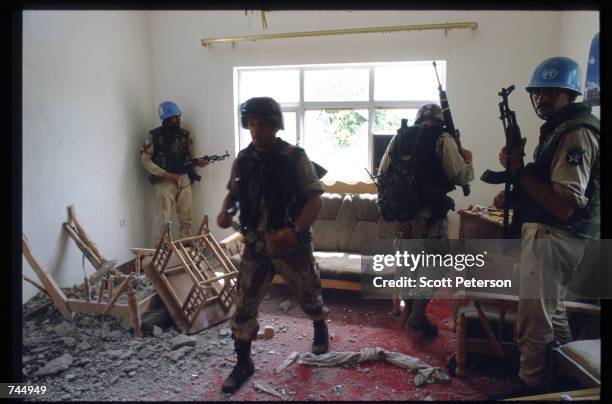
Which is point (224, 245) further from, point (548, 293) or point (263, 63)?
point (548, 293)

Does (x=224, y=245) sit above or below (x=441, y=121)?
below

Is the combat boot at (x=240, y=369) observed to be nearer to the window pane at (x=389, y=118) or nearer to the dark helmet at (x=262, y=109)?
the dark helmet at (x=262, y=109)

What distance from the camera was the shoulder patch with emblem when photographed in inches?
78.0

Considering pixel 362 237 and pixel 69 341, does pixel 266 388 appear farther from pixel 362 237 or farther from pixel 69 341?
pixel 362 237

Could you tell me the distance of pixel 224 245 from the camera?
13.5ft

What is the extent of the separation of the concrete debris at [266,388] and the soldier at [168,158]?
3.15 metres

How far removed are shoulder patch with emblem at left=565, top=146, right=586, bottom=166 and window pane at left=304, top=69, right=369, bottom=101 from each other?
3172 millimetres

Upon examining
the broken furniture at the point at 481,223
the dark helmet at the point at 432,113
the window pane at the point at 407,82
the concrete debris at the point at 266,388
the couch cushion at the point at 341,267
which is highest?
the window pane at the point at 407,82

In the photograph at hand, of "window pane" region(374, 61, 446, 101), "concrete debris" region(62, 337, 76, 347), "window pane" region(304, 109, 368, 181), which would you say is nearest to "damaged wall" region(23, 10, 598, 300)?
"window pane" region(374, 61, 446, 101)

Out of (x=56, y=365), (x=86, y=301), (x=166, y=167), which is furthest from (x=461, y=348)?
(x=166, y=167)

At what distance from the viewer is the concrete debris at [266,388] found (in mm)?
2393

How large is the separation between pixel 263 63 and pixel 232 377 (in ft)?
12.9

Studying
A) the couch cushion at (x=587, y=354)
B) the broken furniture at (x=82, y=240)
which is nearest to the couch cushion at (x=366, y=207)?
the couch cushion at (x=587, y=354)

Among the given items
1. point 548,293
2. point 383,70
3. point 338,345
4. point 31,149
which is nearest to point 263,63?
point 383,70
